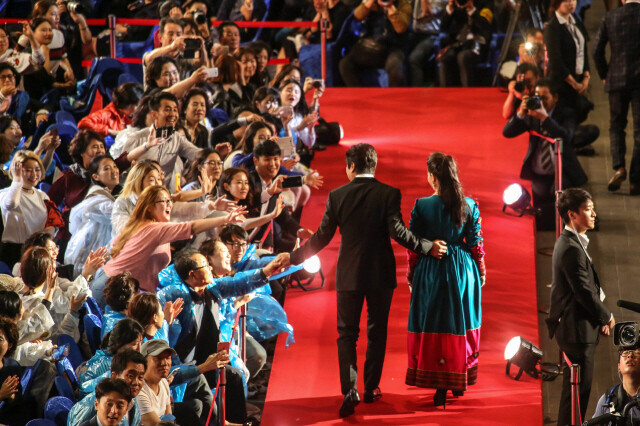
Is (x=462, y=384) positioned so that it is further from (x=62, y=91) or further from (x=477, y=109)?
(x=62, y=91)

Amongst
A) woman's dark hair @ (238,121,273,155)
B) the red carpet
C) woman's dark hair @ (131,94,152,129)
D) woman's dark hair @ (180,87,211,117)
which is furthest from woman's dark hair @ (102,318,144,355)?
woman's dark hair @ (180,87,211,117)

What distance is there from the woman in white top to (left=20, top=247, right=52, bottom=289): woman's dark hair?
46.5 inches

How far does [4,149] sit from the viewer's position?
7.79 m

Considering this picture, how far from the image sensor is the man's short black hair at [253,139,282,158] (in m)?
7.26

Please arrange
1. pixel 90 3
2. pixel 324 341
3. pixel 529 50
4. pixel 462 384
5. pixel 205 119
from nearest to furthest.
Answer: pixel 462 384 < pixel 324 341 < pixel 205 119 < pixel 529 50 < pixel 90 3

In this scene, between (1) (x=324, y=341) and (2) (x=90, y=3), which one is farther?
(2) (x=90, y=3)

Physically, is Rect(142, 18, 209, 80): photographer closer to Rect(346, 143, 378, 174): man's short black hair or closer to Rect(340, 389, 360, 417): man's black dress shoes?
Rect(346, 143, 378, 174): man's short black hair

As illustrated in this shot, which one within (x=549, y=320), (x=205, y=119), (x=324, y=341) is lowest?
(x=324, y=341)

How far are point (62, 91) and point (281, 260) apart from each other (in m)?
4.47

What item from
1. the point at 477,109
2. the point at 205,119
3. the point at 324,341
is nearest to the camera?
the point at 324,341

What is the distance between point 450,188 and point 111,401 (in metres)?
2.12

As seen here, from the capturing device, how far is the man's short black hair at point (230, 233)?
6.53 m

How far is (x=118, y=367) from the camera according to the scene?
4914 millimetres

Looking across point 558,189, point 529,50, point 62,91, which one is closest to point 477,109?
point 529,50
